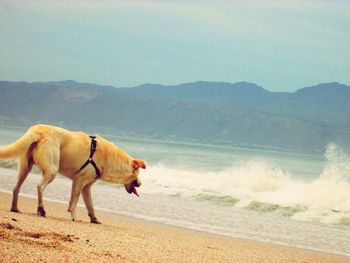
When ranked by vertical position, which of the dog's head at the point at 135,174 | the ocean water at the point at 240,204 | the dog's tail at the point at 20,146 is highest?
the dog's tail at the point at 20,146

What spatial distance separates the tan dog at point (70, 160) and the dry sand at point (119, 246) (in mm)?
989

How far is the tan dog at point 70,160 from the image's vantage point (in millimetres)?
11109

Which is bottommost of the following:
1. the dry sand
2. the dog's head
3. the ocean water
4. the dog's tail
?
the ocean water

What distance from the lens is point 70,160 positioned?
11516 millimetres

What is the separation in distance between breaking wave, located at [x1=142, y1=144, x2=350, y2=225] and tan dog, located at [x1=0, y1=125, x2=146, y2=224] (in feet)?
27.7

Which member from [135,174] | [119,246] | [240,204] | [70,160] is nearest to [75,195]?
[70,160]

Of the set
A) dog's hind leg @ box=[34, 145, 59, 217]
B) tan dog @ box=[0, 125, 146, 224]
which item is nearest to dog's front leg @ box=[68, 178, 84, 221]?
tan dog @ box=[0, 125, 146, 224]

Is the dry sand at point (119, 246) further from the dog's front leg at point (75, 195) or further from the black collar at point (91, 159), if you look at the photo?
the black collar at point (91, 159)

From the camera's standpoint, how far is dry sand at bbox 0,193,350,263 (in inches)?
282

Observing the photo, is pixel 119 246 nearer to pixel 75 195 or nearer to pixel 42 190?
pixel 42 190

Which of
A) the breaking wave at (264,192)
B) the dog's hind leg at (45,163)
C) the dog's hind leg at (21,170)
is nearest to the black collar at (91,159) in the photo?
the dog's hind leg at (45,163)

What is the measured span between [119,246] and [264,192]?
16.7m

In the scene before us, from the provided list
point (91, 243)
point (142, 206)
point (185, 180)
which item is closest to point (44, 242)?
point (91, 243)

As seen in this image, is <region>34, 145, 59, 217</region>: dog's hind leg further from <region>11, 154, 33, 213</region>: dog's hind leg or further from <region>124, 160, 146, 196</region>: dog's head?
<region>124, 160, 146, 196</region>: dog's head
